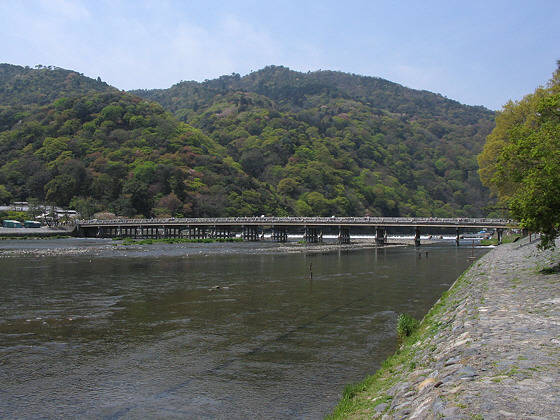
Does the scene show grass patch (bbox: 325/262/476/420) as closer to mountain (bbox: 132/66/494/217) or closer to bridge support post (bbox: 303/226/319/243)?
bridge support post (bbox: 303/226/319/243)

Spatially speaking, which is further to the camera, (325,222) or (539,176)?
(325,222)

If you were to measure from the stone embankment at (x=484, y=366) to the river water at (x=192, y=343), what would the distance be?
5.41 ft

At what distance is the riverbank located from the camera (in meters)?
5.97

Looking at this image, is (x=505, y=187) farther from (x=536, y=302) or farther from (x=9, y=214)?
(x=9, y=214)

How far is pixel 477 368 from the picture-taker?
7516mm

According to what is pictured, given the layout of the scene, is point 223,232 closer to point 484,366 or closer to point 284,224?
point 284,224

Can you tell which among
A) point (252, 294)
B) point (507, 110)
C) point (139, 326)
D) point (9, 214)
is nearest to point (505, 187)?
point (507, 110)

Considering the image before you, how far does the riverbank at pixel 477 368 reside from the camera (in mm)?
5973

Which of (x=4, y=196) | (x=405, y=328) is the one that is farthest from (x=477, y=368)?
(x=4, y=196)

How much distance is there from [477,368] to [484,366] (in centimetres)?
14

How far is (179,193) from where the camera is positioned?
11681cm

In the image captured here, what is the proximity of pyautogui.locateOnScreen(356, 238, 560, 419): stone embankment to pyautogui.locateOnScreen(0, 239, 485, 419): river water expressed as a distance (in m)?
1.65

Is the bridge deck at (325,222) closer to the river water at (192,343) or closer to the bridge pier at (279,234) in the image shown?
the bridge pier at (279,234)

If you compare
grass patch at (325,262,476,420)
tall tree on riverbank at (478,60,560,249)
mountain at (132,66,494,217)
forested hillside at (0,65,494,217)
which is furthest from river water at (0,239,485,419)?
mountain at (132,66,494,217)
